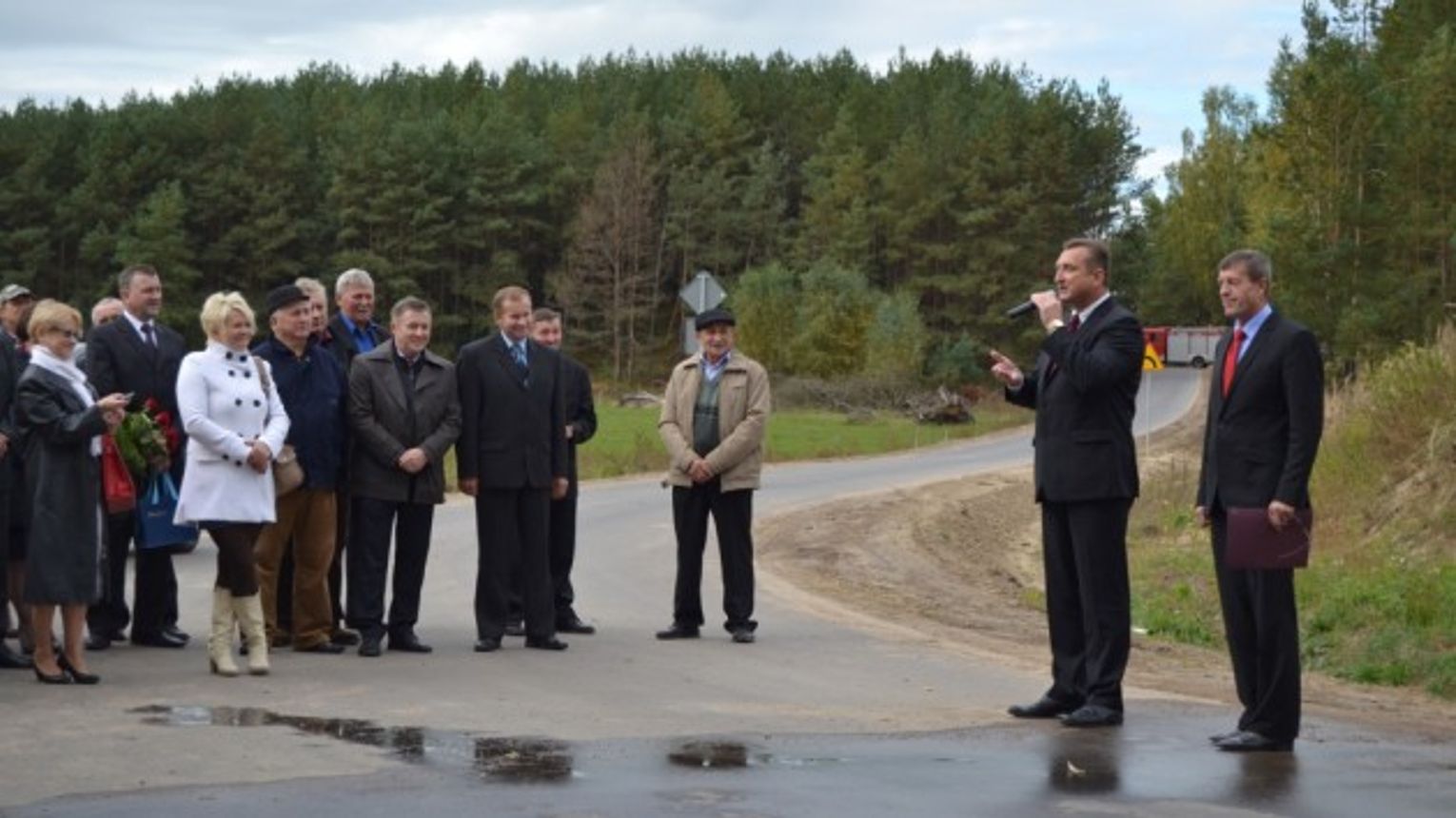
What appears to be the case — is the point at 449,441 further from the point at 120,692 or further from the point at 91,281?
the point at 91,281

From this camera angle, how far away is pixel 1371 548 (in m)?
21.6

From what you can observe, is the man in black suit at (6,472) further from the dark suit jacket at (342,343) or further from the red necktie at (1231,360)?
the red necktie at (1231,360)

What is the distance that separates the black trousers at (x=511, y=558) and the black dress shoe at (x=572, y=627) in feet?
2.00

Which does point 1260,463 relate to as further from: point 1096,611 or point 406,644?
point 406,644

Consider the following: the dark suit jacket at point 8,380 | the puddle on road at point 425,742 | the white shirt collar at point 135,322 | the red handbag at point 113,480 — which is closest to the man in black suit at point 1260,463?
the puddle on road at point 425,742

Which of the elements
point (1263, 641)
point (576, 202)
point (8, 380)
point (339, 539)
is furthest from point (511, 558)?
point (576, 202)

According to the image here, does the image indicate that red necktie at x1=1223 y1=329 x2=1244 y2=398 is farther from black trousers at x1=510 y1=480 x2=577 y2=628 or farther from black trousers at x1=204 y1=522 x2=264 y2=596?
black trousers at x1=510 y1=480 x2=577 y2=628

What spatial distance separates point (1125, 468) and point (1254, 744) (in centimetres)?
175

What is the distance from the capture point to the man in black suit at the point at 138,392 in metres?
14.4

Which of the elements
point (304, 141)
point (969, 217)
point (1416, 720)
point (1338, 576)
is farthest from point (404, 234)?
point (1416, 720)

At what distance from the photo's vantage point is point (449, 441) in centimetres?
1473

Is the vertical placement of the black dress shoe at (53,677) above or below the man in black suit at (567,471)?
below

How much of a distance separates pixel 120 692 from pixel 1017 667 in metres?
5.28

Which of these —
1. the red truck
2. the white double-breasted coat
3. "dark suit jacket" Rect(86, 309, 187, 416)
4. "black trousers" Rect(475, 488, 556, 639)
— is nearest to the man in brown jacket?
"black trousers" Rect(475, 488, 556, 639)
